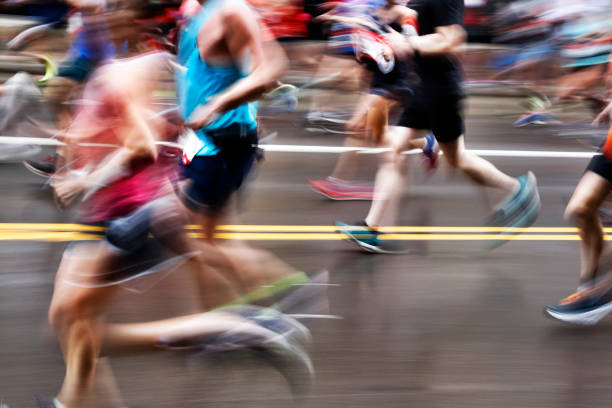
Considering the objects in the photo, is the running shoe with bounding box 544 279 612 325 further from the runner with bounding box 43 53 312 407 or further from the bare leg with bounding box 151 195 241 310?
the runner with bounding box 43 53 312 407

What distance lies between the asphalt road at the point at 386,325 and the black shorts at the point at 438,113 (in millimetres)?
807

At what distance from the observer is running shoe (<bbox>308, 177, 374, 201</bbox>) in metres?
7.35

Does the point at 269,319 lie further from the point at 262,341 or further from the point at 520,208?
the point at 520,208

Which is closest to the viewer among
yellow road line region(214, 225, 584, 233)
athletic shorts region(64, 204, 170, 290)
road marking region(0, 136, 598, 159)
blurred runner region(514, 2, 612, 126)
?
athletic shorts region(64, 204, 170, 290)

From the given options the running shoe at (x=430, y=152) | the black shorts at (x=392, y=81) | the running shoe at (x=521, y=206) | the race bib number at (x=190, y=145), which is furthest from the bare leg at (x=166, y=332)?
the running shoe at (x=430, y=152)

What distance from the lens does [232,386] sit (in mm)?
3924

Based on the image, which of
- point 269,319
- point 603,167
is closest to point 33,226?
point 269,319

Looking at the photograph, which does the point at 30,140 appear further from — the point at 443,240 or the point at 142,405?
the point at 142,405

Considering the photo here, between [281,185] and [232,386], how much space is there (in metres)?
3.96

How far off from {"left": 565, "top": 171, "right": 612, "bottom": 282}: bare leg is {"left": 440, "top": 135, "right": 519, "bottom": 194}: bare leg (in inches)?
41.3

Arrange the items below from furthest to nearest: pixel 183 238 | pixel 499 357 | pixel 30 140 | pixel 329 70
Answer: pixel 329 70
pixel 30 140
pixel 499 357
pixel 183 238

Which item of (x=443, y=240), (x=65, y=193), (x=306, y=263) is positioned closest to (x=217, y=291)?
(x=65, y=193)

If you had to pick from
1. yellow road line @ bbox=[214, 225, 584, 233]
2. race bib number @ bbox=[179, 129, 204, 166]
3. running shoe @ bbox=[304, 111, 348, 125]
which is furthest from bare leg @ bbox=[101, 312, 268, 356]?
running shoe @ bbox=[304, 111, 348, 125]

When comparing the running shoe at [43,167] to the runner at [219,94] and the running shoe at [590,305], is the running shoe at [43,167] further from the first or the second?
the running shoe at [590,305]
